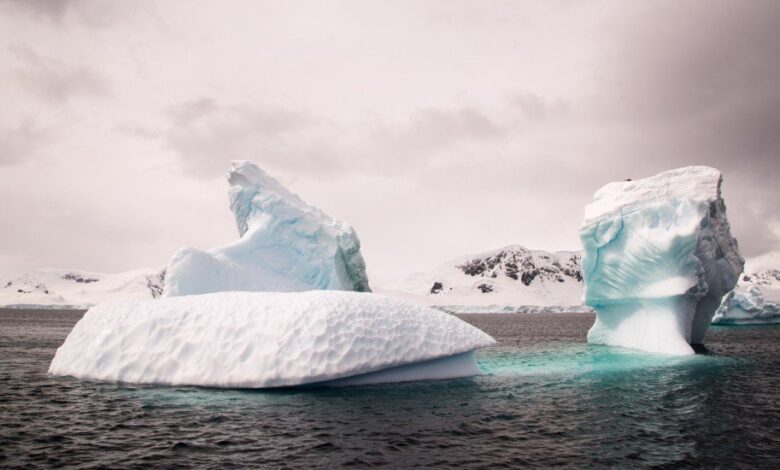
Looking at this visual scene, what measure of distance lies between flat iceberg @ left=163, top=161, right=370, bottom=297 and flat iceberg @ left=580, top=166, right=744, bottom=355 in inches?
667

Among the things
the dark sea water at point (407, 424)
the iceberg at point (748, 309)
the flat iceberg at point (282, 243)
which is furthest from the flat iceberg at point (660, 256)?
the iceberg at point (748, 309)

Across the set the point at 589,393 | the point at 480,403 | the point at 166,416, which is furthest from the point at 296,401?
the point at 589,393

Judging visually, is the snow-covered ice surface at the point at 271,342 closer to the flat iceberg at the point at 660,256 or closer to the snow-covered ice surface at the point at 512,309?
the flat iceberg at the point at 660,256

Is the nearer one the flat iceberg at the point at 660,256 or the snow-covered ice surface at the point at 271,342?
the snow-covered ice surface at the point at 271,342

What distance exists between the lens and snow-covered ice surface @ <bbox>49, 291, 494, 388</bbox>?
15.9 metres

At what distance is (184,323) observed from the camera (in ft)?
59.2

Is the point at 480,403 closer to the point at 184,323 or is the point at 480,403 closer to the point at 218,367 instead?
the point at 218,367

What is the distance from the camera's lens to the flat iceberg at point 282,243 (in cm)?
3475

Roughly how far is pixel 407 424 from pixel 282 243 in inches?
1038

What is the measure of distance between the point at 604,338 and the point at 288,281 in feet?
70.3

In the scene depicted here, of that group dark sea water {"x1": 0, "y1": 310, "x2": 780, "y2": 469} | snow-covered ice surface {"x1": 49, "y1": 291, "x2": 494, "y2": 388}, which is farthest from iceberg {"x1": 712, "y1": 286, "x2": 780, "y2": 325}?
snow-covered ice surface {"x1": 49, "y1": 291, "x2": 494, "y2": 388}

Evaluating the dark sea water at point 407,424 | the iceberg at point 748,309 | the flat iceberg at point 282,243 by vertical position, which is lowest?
the dark sea water at point 407,424

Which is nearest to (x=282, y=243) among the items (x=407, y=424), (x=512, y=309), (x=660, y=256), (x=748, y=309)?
(x=660, y=256)

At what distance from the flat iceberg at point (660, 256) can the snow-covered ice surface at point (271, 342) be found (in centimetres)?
1524
